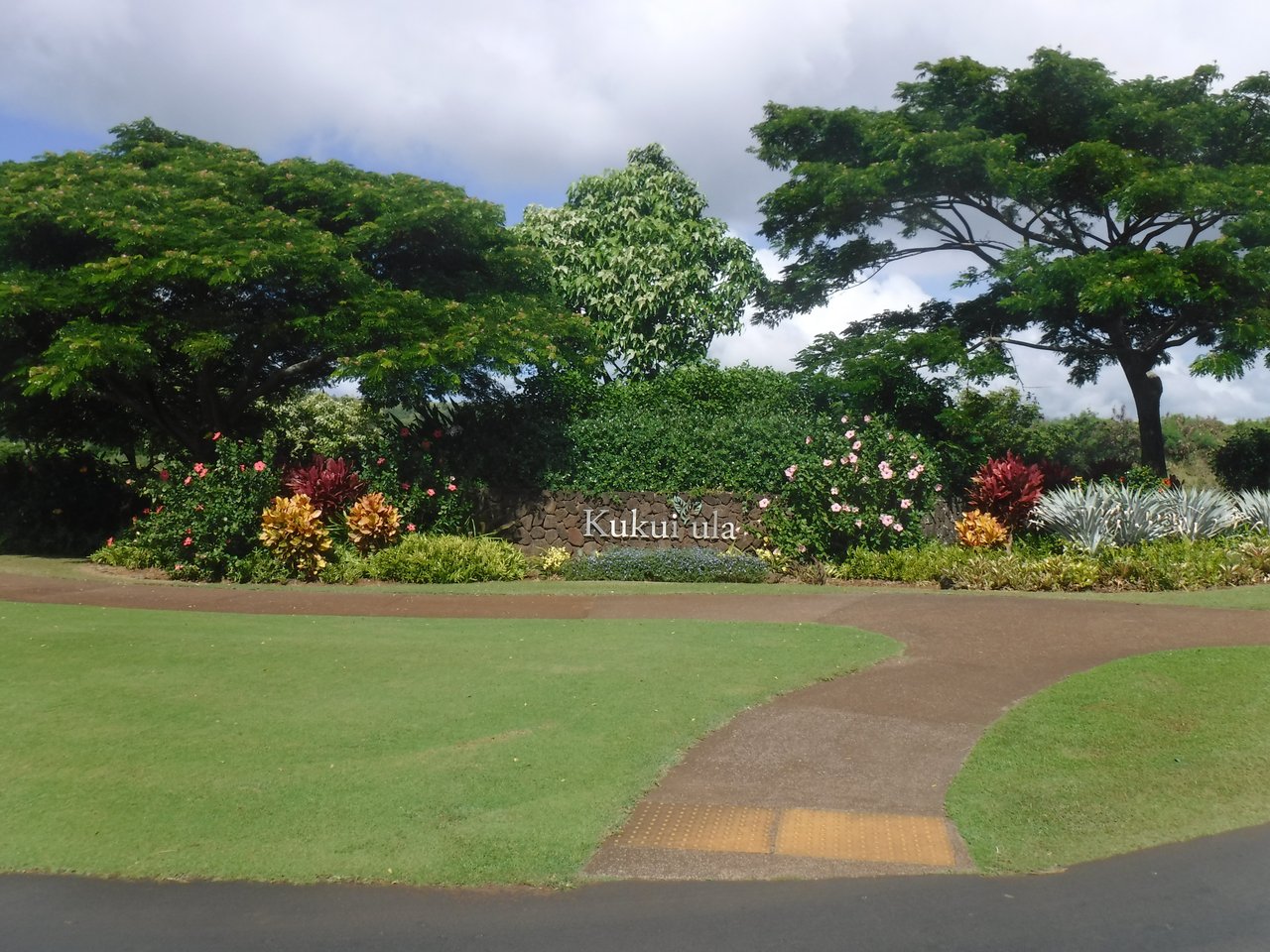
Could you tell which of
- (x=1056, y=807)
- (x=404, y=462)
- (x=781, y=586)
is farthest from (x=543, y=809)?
(x=404, y=462)

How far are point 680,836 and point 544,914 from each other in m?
1.01

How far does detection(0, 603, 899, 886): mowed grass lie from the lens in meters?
5.67

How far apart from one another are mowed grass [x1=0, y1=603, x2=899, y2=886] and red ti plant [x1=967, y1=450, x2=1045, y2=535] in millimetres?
6415

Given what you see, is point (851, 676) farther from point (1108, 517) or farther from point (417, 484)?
point (417, 484)

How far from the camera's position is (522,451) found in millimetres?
17875

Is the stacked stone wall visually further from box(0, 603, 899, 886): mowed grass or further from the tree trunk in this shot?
the tree trunk

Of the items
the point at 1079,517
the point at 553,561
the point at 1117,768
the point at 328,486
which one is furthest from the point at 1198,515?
the point at 328,486

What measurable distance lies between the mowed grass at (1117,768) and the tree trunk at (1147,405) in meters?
11.1

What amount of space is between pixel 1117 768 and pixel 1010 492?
33.0 feet

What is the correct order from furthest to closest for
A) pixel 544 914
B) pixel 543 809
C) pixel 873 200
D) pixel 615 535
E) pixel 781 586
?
pixel 873 200
pixel 615 535
pixel 781 586
pixel 543 809
pixel 544 914

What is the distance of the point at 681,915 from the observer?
503 cm

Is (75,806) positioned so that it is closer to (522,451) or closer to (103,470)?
(522,451)

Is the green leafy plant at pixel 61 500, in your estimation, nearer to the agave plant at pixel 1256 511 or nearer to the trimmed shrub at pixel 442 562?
the trimmed shrub at pixel 442 562

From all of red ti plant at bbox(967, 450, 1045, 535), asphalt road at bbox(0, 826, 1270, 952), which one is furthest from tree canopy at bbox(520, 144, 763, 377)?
asphalt road at bbox(0, 826, 1270, 952)
